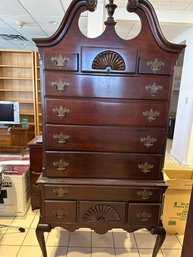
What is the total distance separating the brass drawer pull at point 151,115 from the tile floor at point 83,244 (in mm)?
1244

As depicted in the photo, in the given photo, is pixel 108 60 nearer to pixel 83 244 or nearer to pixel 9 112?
pixel 83 244

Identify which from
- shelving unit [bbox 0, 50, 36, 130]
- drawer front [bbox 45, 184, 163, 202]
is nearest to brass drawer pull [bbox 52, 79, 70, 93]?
drawer front [bbox 45, 184, 163, 202]

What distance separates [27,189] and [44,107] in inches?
51.7

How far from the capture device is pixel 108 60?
1.16m

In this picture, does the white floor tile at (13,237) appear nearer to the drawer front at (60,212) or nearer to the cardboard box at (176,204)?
the drawer front at (60,212)

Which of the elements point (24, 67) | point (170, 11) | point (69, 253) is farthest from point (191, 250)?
point (24, 67)

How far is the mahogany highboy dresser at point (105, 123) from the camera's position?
3.75ft

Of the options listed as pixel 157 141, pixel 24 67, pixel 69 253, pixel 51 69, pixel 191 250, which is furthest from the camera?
pixel 24 67

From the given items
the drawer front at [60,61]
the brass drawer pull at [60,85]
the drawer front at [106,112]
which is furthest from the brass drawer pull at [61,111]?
the drawer front at [60,61]

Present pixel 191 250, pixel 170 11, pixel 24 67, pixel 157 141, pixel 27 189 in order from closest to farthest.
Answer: pixel 191 250, pixel 157 141, pixel 27 189, pixel 170 11, pixel 24 67

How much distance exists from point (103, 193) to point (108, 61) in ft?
2.88

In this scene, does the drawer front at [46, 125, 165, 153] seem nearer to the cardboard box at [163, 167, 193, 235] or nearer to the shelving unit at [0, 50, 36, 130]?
the cardboard box at [163, 167, 193, 235]

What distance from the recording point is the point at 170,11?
3.01 metres

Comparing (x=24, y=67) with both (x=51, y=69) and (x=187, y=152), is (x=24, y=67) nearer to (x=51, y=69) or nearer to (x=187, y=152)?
(x=51, y=69)
